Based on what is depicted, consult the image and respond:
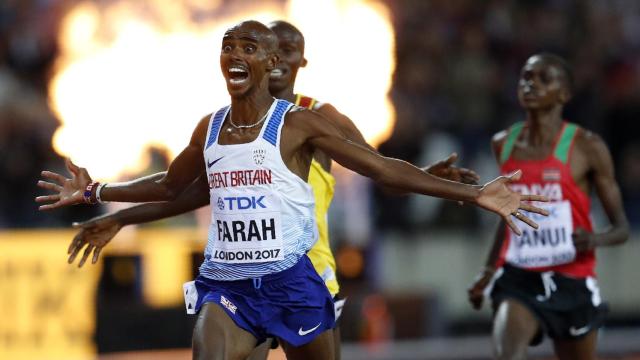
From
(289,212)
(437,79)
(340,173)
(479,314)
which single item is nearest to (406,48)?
(437,79)

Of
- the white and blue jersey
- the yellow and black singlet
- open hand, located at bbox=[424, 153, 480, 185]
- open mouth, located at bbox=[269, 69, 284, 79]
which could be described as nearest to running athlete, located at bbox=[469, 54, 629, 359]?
open hand, located at bbox=[424, 153, 480, 185]

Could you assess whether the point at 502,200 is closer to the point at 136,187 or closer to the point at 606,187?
the point at 136,187

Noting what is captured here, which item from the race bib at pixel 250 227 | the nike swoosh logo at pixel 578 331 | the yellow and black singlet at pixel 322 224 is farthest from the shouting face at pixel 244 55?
the nike swoosh logo at pixel 578 331

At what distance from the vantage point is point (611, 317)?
1543cm

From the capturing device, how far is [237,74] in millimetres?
6766

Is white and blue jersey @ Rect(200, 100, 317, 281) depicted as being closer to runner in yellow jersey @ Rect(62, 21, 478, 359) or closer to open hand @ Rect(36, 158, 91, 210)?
runner in yellow jersey @ Rect(62, 21, 478, 359)

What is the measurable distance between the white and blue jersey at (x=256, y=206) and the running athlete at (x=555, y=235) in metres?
2.07

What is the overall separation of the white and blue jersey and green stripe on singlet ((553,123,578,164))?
7.65 ft

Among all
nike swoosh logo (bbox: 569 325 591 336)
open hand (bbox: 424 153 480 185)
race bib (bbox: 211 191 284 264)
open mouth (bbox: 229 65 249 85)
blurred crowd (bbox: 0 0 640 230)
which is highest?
blurred crowd (bbox: 0 0 640 230)

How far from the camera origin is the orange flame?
16.5 m

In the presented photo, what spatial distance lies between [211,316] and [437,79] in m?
10.6

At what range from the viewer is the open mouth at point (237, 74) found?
22.1 feet

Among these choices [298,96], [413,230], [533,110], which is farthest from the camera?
[413,230]

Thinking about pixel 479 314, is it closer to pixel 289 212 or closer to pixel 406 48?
pixel 406 48
